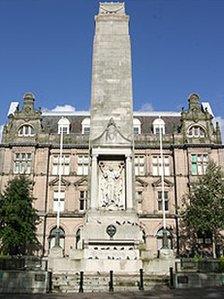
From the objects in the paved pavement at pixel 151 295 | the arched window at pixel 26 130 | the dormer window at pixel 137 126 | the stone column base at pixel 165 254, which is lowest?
the paved pavement at pixel 151 295

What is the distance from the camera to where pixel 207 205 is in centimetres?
4000

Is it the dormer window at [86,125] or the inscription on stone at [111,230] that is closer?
the inscription on stone at [111,230]

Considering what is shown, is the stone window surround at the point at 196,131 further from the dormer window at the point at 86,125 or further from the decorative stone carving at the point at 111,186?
the decorative stone carving at the point at 111,186

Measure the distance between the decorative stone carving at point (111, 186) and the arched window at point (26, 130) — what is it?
25738 mm

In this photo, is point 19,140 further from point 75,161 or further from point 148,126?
point 148,126

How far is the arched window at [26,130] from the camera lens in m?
48.1

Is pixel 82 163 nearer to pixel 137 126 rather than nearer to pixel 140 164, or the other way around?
pixel 140 164

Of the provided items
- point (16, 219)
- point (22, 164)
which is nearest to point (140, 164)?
point (22, 164)

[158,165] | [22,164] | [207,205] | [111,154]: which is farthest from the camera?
[158,165]

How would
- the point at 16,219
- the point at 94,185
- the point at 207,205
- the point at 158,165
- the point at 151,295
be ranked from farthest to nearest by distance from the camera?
the point at 158,165, the point at 207,205, the point at 16,219, the point at 94,185, the point at 151,295

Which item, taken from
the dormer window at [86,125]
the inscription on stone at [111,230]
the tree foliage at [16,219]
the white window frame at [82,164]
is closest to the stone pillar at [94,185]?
the inscription on stone at [111,230]

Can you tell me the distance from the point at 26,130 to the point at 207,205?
910 inches

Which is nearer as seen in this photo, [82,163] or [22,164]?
[22,164]

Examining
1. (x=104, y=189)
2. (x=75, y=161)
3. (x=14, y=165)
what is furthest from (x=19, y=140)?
(x=104, y=189)
